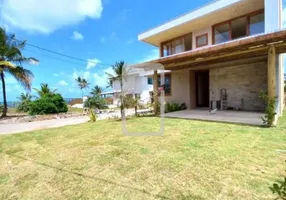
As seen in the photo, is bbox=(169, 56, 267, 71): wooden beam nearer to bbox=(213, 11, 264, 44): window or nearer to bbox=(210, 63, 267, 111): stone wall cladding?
bbox=(210, 63, 267, 111): stone wall cladding

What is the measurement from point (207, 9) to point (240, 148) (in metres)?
10.1

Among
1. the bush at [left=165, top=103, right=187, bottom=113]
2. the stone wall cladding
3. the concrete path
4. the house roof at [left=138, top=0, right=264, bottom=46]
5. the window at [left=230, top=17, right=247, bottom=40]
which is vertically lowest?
the concrete path

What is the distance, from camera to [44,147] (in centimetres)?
598

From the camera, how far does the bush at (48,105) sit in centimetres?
1775

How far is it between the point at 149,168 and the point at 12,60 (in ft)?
62.2

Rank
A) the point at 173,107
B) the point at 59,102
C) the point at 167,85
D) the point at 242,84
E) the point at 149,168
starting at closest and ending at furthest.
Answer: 1. the point at 149,168
2. the point at 242,84
3. the point at 173,107
4. the point at 167,85
5. the point at 59,102

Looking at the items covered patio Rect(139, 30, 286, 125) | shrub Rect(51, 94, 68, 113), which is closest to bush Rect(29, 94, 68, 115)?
shrub Rect(51, 94, 68, 113)

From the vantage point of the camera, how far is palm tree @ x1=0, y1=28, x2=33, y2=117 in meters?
16.0

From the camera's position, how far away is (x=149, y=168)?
3.88 metres

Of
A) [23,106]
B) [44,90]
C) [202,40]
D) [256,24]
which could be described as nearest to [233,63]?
[256,24]

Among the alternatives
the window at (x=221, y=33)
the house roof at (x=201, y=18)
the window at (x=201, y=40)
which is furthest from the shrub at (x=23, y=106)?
the window at (x=221, y=33)

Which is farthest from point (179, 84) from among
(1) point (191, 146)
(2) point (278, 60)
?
(1) point (191, 146)

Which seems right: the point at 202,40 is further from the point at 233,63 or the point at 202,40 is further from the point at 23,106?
the point at 23,106

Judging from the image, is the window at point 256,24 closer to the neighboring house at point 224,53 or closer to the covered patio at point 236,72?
the neighboring house at point 224,53
